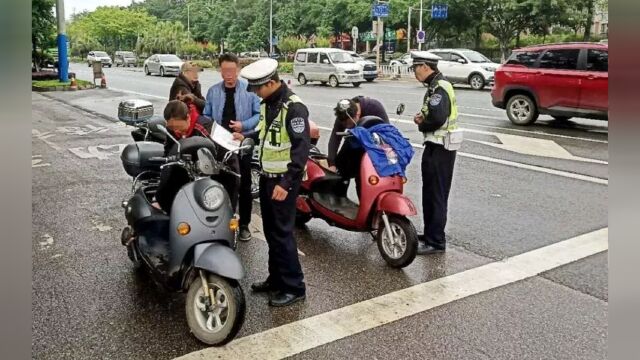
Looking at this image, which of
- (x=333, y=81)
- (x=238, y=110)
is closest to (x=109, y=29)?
(x=333, y=81)

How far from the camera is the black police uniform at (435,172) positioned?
194 inches

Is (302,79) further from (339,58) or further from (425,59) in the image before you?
(425,59)

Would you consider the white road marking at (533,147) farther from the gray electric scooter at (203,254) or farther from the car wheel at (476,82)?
the car wheel at (476,82)

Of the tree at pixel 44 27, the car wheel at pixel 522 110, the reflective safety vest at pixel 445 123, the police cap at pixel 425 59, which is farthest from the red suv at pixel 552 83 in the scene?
the tree at pixel 44 27

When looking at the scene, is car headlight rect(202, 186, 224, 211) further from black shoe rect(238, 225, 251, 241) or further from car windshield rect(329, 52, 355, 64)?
car windshield rect(329, 52, 355, 64)

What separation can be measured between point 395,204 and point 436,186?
22.8 inches

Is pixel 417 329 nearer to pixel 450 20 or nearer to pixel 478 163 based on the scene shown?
pixel 478 163

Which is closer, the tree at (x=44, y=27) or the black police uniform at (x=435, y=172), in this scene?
the black police uniform at (x=435, y=172)

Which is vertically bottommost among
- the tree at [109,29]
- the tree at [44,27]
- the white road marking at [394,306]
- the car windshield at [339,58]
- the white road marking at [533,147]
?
the white road marking at [394,306]

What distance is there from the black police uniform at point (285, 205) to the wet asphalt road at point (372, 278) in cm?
22

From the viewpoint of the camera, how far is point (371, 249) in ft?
17.4

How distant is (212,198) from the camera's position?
3.62 metres
